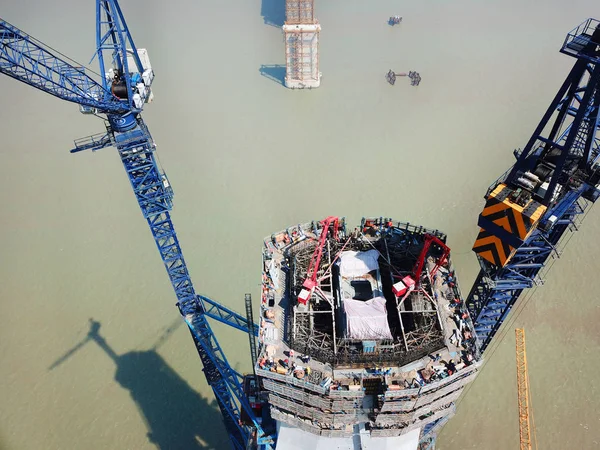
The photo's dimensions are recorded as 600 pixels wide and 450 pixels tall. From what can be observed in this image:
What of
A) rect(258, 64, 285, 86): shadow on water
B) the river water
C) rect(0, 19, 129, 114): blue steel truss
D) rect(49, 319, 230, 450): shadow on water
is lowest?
rect(49, 319, 230, 450): shadow on water

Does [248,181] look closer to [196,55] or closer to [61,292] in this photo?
[61,292]

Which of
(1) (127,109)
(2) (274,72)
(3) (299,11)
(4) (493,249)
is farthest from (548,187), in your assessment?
(2) (274,72)

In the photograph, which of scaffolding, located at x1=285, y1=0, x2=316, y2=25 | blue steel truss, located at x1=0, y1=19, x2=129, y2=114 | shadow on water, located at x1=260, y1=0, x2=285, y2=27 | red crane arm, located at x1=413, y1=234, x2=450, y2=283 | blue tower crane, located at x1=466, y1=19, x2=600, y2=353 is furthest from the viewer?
shadow on water, located at x1=260, y1=0, x2=285, y2=27

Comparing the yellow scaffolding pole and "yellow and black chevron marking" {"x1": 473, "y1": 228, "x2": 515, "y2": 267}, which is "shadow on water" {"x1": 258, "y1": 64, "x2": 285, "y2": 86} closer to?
the yellow scaffolding pole

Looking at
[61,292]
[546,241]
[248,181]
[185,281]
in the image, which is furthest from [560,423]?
[61,292]

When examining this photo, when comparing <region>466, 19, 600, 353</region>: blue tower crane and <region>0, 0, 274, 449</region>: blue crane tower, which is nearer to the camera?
<region>466, 19, 600, 353</region>: blue tower crane

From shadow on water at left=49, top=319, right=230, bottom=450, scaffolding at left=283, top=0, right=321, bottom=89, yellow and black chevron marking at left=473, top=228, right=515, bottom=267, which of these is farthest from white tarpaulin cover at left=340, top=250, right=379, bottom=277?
scaffolding at left=283, top=0, right=321, bottom=89
